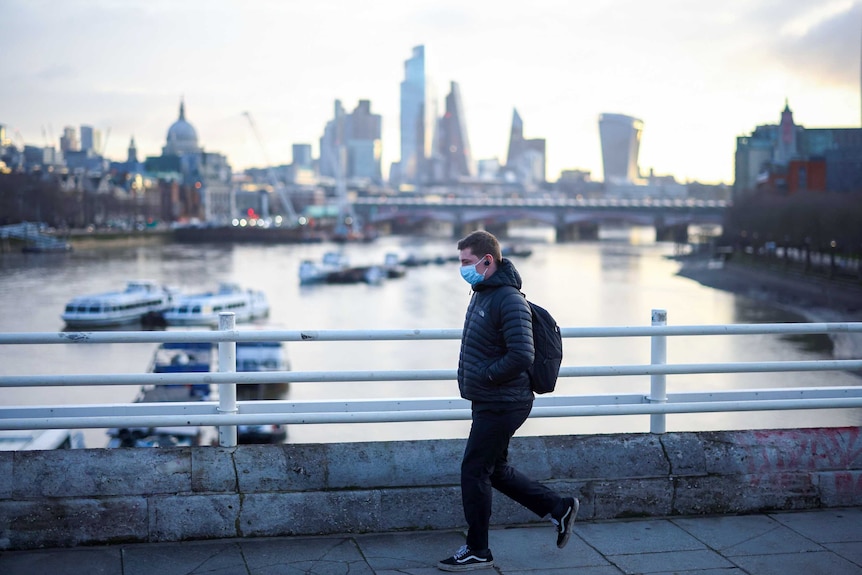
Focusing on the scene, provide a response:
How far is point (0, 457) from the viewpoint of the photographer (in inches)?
182

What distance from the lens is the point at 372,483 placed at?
4.87 metres

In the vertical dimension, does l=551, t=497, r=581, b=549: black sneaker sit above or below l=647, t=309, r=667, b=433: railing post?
below

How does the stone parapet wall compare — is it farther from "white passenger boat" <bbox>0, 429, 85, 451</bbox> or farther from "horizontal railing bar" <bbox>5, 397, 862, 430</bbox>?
"white passenger boat" <bbox>0, 429, 85, 451</bbox>

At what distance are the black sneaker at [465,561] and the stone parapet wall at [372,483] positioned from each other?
0.56 meters

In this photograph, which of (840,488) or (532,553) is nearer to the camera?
(532,553)

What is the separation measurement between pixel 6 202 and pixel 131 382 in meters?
104

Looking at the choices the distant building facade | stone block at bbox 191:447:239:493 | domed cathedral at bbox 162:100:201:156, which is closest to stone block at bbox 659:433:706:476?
stone block at bbox 191:447:239:493

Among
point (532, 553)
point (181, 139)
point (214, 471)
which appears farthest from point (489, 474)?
point (181, 139)

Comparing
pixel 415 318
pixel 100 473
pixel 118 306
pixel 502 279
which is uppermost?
pixel 502 279

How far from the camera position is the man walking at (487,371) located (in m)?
4.11

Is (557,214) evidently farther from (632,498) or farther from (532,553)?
(532,553)

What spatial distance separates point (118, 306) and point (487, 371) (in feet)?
156

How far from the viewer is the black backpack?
4234mm

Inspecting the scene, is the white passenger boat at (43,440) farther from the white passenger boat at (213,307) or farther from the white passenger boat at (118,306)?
the white passenger boat at (118,306)
